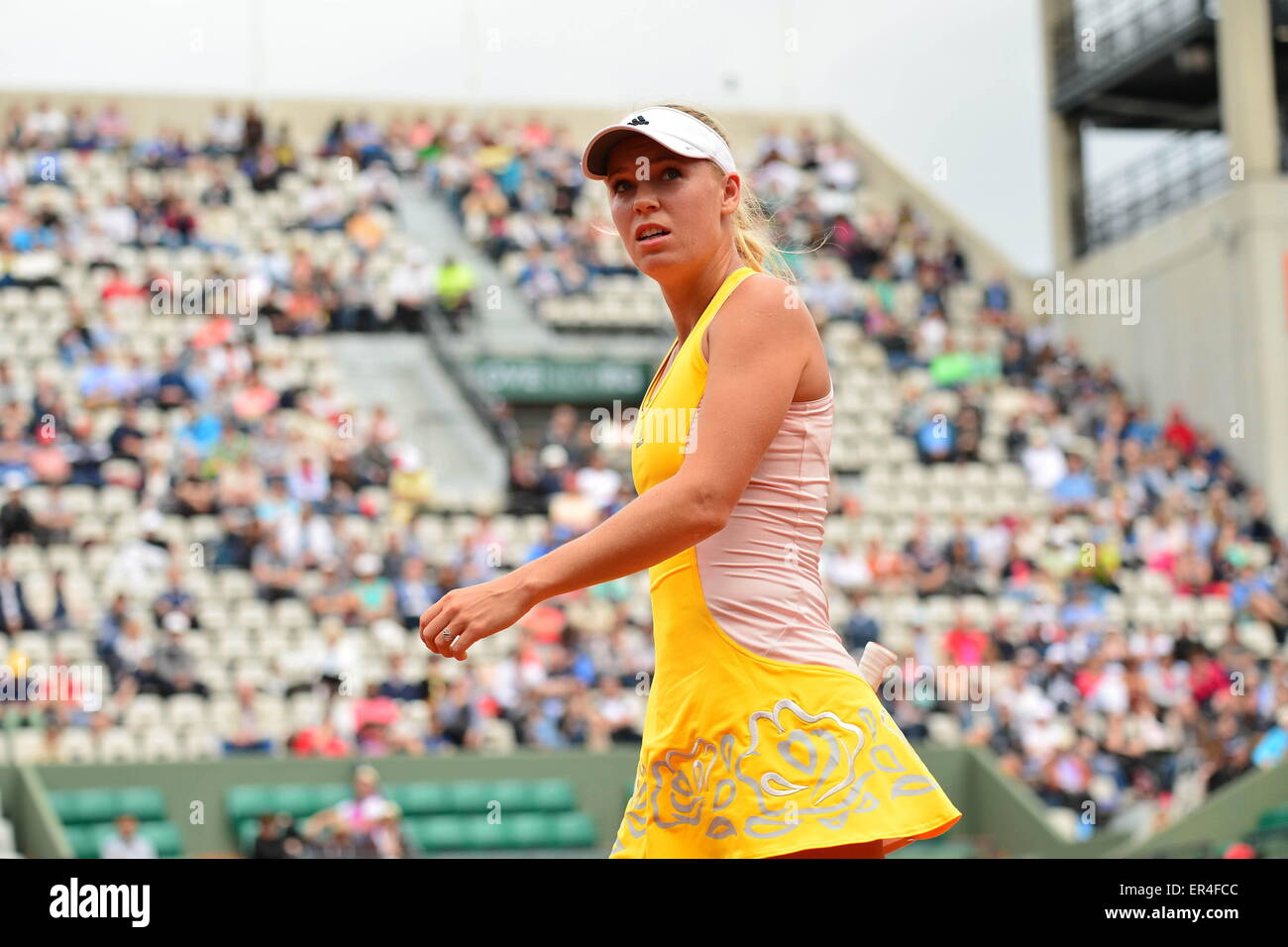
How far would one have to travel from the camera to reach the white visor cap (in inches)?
89.0

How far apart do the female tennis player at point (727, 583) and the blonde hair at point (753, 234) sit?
7 cm

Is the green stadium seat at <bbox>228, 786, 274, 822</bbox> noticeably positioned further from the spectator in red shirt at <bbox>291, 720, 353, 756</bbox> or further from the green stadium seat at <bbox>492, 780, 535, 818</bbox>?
the green stadium seat at <bbox>492, 780, 535, 818</bbox>

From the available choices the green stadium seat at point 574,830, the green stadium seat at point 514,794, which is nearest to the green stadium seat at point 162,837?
the green stadium seat at point 514,794

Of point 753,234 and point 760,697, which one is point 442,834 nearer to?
point 753,234

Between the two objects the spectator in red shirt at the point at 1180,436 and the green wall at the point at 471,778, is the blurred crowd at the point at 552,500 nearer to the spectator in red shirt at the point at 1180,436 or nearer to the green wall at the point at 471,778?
the spectator in red shirt at the point at 1180,436

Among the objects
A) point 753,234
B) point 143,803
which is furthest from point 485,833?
point 753,234

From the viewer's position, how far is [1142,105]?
21.7 m

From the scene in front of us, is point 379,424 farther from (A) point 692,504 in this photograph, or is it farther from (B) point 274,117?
(A) point 692,504

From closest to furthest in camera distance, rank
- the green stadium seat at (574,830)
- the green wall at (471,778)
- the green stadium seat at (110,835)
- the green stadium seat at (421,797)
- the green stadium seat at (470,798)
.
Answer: the green stadium seat at (110,835) → the green wall at (471,778) → the green stadium seat at (421,797) → the green stadium seat at (470,798) → the green stadium seat at (574,830)

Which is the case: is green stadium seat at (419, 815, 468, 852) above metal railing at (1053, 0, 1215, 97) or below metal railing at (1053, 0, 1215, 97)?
below

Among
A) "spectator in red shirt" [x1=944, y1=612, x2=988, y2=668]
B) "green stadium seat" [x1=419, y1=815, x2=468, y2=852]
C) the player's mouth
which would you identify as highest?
the player's mouth

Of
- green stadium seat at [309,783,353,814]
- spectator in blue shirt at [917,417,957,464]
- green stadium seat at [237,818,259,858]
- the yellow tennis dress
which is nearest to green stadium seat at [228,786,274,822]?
green stadium seat at [237,818,259,858]

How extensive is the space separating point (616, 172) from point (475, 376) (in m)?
14.6

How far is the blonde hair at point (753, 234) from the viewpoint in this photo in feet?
7.88
